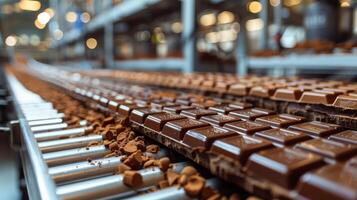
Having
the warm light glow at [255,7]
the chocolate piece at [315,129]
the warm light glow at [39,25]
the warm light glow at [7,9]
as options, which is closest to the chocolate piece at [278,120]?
the chocolate piece at [315,129]

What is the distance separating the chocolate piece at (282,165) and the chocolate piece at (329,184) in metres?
0.02

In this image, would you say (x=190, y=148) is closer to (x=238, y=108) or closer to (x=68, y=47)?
(x=238, y=108)

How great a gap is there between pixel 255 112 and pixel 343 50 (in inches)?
76.5

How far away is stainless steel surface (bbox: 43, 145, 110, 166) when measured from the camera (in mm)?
739

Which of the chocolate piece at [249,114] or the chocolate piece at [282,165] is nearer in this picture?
the chocolate piece at [282,165]

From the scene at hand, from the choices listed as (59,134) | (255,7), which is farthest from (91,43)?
(59,134)

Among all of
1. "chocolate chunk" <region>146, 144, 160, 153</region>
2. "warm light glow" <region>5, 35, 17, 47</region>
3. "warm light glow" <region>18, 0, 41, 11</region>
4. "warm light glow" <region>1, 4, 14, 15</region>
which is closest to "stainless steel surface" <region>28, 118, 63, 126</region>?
"chocolate chunk" <region>146, 144, 160, 153</region>

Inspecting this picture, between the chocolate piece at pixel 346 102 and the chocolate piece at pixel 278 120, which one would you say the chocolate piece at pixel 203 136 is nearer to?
the chocolate piece at pixel 278 120

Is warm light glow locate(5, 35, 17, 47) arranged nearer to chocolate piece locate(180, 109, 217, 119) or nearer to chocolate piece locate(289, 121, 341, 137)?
chocolate piece locate(180, 109, 217, 119)

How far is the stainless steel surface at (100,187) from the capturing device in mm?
567

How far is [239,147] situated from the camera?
57 cm

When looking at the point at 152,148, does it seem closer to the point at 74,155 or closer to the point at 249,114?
the point at 74,155

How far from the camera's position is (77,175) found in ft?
2.18

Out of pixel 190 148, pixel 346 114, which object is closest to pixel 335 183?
pixel 190 148
